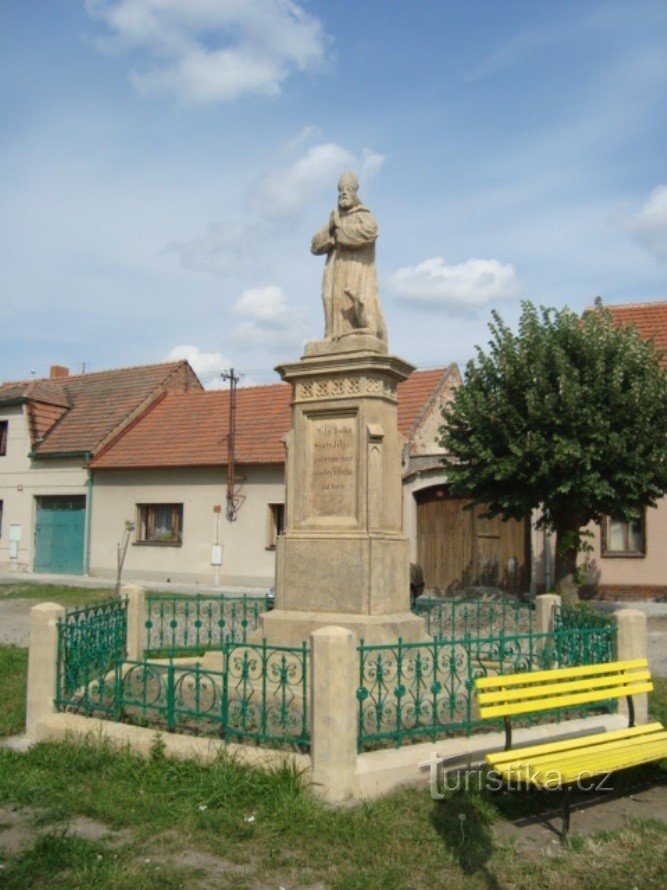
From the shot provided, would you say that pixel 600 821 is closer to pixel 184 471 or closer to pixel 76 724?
pixel 76 724

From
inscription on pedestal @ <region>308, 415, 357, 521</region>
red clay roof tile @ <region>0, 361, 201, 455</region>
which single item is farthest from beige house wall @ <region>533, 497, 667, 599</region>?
red clay roof tile @ <region>0, 361, 201, 455</region>

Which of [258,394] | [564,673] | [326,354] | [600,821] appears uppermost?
[258,394]

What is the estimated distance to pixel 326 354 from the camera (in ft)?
27.9

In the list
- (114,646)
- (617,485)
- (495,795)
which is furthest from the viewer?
(617,485)

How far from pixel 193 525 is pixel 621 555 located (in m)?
11.6

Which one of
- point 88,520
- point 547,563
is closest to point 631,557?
point 547,563

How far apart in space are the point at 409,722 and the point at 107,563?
20346 millimetres

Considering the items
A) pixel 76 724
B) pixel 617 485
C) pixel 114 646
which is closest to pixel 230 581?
pixel 617 485

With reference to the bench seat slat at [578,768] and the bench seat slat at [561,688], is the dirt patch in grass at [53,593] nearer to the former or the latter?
the bench seat slat at [561,688]

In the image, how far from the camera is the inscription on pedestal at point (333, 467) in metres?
8.26

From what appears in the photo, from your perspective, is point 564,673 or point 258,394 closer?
point 564,673

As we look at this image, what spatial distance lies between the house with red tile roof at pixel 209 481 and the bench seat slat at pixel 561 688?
1456cm

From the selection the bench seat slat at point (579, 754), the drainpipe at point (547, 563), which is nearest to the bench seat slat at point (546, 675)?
the bench seat slat at point (579, 754)

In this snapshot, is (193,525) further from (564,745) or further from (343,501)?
(564,745)
